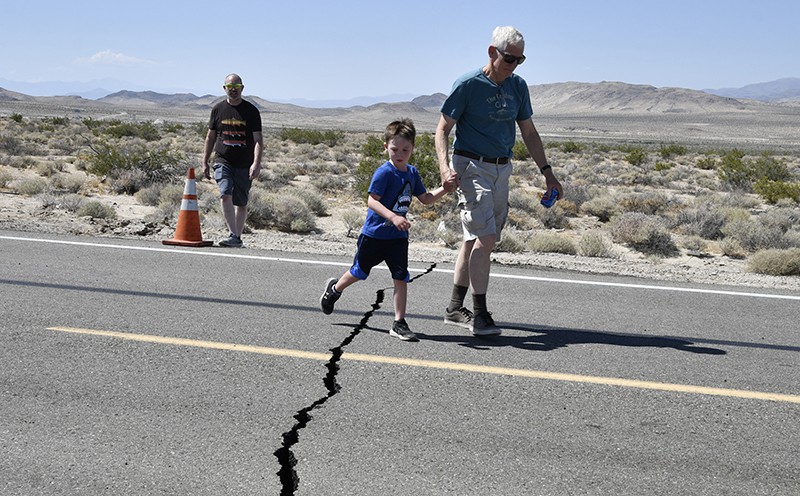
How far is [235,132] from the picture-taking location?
9578 millimetres

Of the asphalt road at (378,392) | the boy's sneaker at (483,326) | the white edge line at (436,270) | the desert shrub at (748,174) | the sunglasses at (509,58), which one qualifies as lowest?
the asphalt road at (378,392)

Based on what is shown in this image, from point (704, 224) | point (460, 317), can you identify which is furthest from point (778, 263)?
point (460, 317)

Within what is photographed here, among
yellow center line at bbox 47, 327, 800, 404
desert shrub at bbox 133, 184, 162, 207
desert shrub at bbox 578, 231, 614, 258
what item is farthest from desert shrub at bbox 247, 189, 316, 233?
yellow center line at bbox 47, 327, 800, 404

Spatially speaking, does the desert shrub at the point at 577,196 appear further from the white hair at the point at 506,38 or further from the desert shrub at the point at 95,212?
the white hair at the point at 506,38

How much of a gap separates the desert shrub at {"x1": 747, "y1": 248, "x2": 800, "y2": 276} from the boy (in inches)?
224

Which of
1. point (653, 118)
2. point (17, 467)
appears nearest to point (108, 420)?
point (17, 467)

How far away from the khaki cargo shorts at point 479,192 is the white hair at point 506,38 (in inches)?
33.2

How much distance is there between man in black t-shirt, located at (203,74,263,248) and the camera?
956cm

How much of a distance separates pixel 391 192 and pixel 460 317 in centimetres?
116

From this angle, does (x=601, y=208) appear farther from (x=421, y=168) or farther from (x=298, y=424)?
(x=298, y=424)

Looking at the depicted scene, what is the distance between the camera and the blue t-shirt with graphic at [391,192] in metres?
5.62

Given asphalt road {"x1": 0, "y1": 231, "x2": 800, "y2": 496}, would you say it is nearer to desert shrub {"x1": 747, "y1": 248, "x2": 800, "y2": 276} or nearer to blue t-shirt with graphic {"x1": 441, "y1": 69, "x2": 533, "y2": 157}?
blue t-shirt with graphic {"x1": 441, "y1": 69, "x2": 533, "y2": 157}

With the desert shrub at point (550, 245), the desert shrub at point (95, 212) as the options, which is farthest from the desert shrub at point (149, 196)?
the desert shrub at point (550, 245)

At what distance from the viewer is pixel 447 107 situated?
581cm
